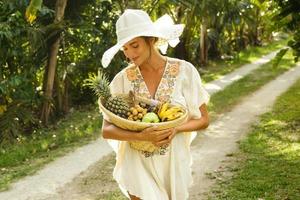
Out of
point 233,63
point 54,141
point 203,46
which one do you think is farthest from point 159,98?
point 233,63

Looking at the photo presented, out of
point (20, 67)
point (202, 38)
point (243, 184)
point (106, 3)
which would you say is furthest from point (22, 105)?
point (202, 38)

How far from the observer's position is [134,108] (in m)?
2.49

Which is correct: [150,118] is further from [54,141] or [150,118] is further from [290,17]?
[54,141]

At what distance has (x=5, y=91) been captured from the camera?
25.0ft

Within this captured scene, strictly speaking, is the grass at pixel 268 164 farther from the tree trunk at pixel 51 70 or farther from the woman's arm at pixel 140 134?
the tree trunk at pixel 51 70

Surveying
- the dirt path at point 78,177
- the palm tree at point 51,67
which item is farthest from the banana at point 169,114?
the palm tree at point 51,67

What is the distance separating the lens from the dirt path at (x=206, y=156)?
224 inches

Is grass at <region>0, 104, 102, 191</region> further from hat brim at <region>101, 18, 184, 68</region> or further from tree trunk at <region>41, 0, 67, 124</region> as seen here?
hat brim at <region>101, 18, 184, 68</region>

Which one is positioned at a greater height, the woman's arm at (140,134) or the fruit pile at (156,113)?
the fruit pile at (156,113)

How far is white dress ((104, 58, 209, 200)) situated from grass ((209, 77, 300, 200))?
2.62 metres

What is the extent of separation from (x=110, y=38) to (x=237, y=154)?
13.8ft

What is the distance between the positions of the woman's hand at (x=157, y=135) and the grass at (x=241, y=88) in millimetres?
7042

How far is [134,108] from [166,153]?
13.1 inches

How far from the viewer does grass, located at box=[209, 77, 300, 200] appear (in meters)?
5.30
